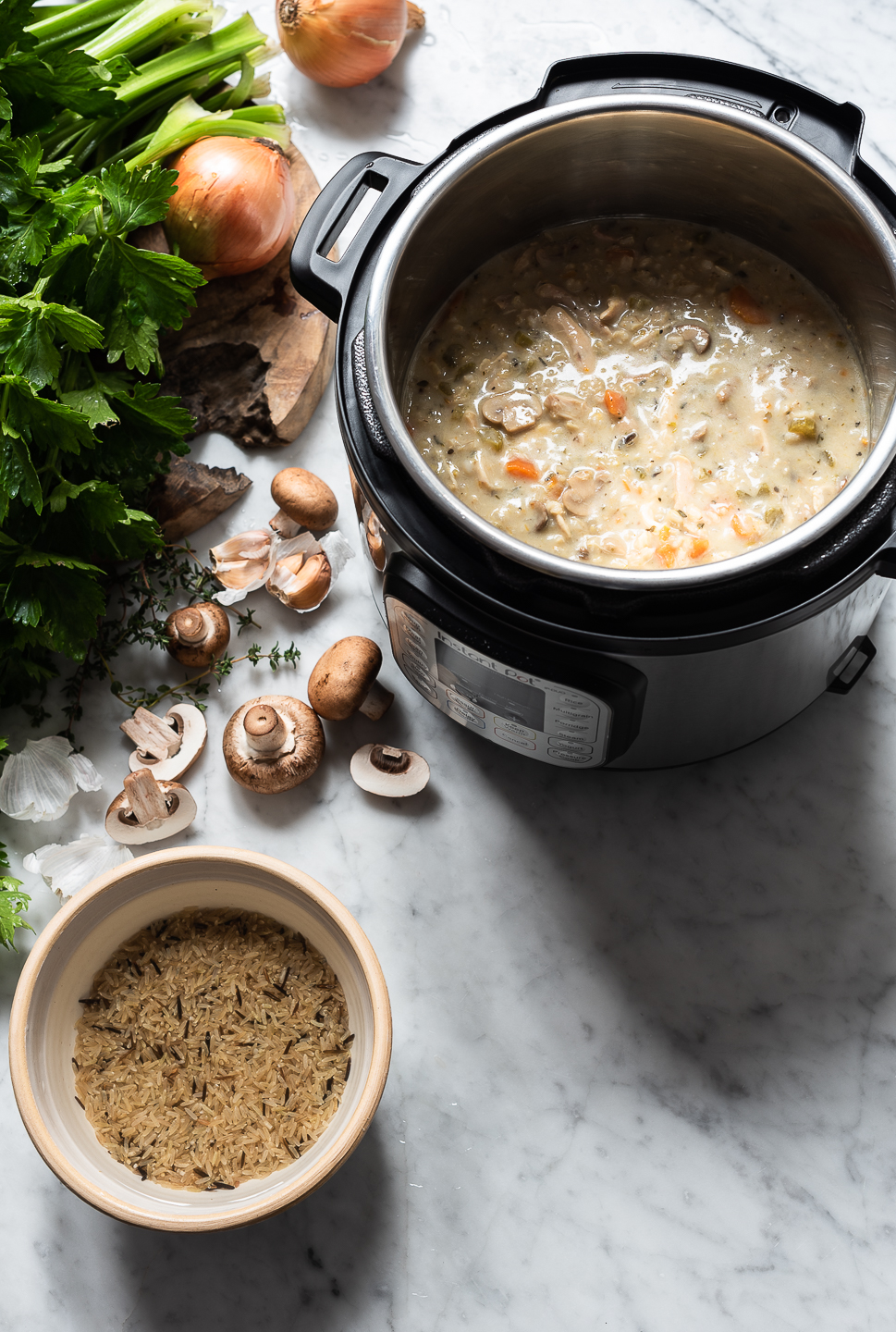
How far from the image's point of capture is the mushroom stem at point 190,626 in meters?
1.86

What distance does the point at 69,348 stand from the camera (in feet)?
5.64

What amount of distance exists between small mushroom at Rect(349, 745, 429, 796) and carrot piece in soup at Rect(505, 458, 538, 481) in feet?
1.64

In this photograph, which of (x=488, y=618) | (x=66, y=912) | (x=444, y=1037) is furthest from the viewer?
(x=444, y=1037)

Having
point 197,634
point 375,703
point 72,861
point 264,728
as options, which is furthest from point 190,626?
point 72,861

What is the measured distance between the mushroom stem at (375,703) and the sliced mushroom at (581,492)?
0.49m

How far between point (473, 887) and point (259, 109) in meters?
1.44

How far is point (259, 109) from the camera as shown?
205cm

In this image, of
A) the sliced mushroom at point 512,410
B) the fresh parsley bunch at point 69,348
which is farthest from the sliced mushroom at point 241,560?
the sliced mushroom at point 512,410

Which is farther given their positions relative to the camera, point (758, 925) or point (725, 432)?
point (758, 925)

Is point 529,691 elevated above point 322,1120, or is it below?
above

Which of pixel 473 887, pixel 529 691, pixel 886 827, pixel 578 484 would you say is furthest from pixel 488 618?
pixel 886 827

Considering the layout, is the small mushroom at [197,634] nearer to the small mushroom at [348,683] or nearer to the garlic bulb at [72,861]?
the small mushroom at [348,683]

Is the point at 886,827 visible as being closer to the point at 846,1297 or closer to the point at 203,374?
the point at 846,1297

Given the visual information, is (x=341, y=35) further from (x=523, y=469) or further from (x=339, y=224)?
(x=523, y=469)
